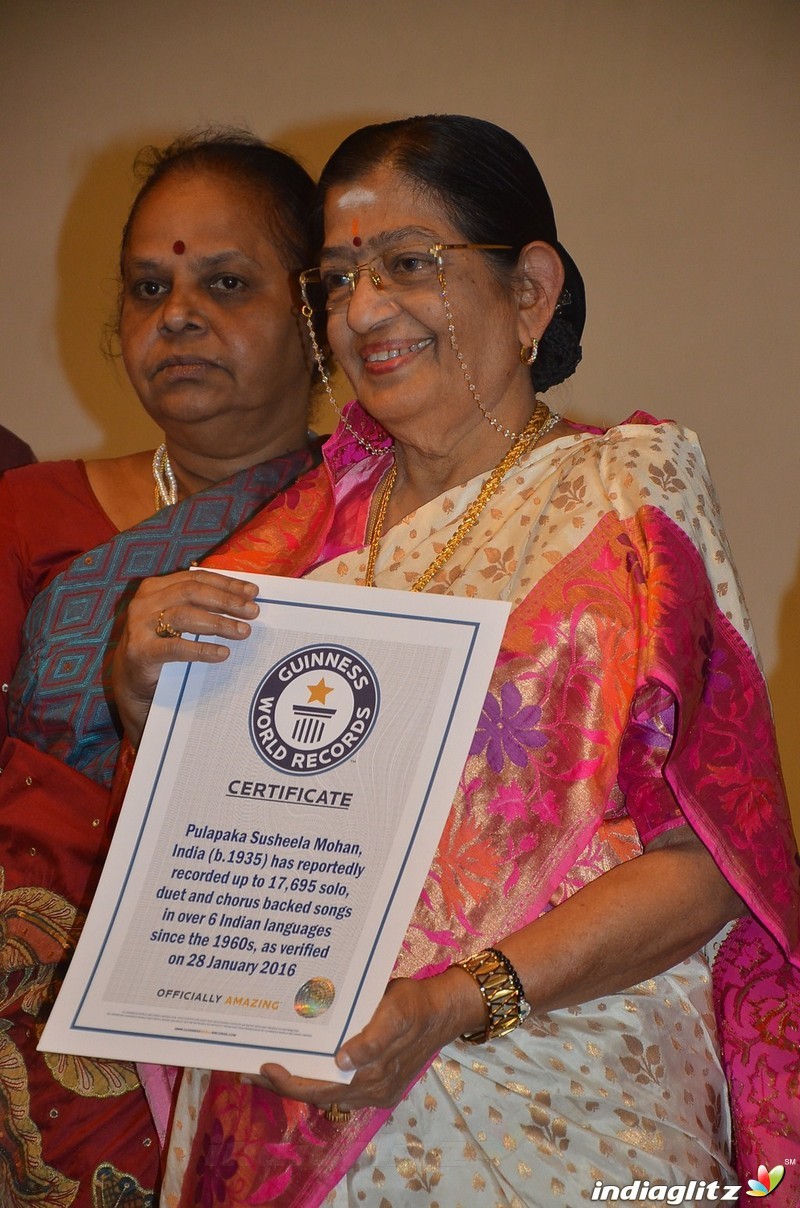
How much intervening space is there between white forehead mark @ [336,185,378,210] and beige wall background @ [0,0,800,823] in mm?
1311

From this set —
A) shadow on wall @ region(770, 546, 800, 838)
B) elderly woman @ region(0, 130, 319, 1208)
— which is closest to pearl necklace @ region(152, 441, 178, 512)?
elderly woman @ region(0, 130, 319, 1208)

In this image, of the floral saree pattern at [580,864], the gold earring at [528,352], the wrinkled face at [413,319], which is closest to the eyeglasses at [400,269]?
the wrinkled face at [413,319]

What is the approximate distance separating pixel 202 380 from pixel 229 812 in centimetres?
95

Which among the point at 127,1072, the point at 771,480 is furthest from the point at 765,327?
the point at 127,1072

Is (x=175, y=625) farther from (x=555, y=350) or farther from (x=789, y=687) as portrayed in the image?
(x=789, y=687)

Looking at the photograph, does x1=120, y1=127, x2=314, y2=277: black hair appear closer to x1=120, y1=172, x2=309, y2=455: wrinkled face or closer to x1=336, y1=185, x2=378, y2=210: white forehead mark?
x1=120, y1=172, x2=309, y2=455: wrinkled face

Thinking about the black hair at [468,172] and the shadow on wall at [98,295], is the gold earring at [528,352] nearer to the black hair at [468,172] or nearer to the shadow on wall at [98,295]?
the black hair at [468,172]

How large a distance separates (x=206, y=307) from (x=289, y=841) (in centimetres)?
104

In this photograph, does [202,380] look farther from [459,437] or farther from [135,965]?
[135,965]

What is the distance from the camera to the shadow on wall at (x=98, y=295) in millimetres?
3314

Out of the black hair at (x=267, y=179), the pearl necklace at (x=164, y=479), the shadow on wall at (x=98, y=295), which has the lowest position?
the pearl necklace at (x=164, y=479)

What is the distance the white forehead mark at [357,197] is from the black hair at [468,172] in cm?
2

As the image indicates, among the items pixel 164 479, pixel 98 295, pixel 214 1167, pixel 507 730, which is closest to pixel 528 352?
pixel 507 730

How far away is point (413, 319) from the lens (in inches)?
62.1
